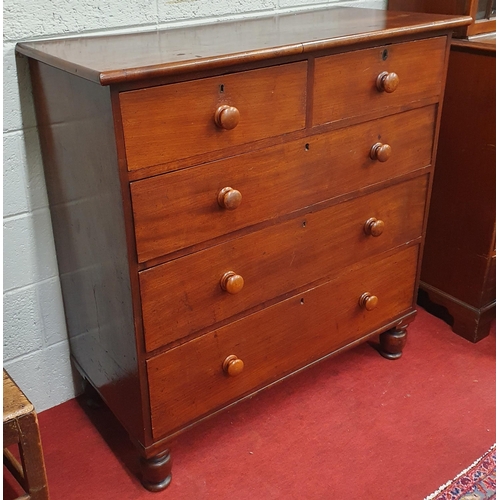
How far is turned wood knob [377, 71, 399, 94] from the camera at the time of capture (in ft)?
5.06

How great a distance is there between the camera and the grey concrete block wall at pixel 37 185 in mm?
1472

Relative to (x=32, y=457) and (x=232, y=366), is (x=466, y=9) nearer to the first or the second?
(x=232, y=366)

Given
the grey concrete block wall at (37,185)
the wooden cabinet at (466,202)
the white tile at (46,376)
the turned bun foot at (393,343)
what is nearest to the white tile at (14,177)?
the grey concrete block wall at (37,185)

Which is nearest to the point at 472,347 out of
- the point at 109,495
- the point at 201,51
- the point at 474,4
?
the point at 474,4

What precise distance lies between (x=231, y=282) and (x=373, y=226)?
0.49 meters

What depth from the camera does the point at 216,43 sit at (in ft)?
4.59

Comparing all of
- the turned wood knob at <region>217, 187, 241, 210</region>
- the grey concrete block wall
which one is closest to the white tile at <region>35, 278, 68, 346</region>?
the grey concrete block wall

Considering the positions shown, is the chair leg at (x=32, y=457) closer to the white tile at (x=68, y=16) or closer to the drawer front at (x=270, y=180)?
the drawer front at (x=270, y=180)

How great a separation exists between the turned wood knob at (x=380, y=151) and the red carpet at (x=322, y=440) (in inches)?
30.0

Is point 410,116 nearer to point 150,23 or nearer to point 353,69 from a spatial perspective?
point 353,69

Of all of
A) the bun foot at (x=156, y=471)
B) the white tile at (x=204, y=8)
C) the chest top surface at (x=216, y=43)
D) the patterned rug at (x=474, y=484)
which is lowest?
the patterned rug at (x=474, y=484)

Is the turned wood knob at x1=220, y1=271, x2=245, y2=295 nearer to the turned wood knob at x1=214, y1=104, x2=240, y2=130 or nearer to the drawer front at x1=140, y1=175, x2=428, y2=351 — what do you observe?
the drawer front at x1=140, y1=175, x2=428, y2=351

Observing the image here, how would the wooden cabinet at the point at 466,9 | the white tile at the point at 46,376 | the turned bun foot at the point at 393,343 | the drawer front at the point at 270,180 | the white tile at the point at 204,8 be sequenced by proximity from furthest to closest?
the turned bun foot at the point at 393,343
the wooden cabinet at the point at 466,9
the white tile at the point at 46,376
the white tile at the point at 204,8
the drawer front at the point at 270,180

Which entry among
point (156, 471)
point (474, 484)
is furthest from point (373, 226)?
point (156, 471)
